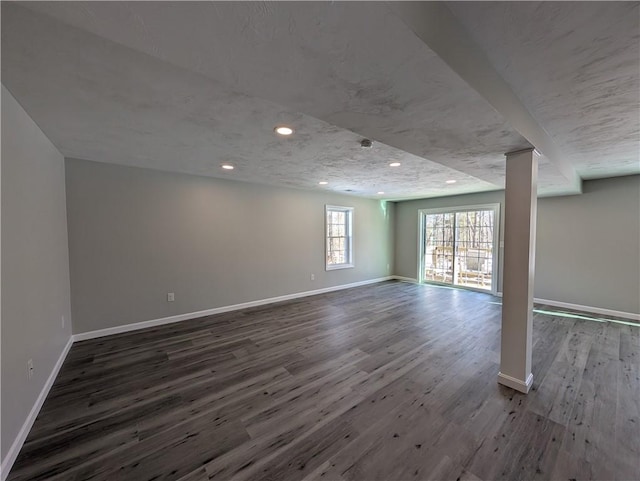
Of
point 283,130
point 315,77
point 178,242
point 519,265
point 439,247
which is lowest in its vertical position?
point 439,247

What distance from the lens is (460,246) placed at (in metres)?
6.47

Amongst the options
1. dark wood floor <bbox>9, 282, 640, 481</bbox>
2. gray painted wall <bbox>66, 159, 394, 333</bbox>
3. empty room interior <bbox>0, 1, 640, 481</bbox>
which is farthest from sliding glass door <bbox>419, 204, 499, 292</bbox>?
gray painted wall <bbox>66, 159, 394, 333</bbox>

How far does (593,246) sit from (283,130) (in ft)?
19.0

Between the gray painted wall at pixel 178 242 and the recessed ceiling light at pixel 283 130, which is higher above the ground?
the recessed ceiling light at pixel 283 130

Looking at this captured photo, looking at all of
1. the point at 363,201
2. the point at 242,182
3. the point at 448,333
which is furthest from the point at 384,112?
the point at 363,201

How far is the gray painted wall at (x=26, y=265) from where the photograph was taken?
1.62m

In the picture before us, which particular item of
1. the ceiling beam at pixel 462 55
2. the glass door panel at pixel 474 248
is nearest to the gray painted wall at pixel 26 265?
the ceiling beam at pixel 462 55

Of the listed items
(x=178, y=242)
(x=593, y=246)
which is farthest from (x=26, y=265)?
(x=593, y=246)

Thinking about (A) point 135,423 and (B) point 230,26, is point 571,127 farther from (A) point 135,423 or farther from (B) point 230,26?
(A) point 135,423

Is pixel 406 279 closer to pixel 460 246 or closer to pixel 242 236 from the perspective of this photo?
pixel 460 246

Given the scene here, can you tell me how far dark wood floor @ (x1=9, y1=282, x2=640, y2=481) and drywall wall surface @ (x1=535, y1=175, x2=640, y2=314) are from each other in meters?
1.16

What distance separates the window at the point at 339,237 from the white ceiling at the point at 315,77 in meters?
3.53

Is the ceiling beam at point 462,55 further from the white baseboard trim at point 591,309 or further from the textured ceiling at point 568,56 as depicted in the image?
the white baseboard trim at point 591,309

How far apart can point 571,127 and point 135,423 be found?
4.41 meters
